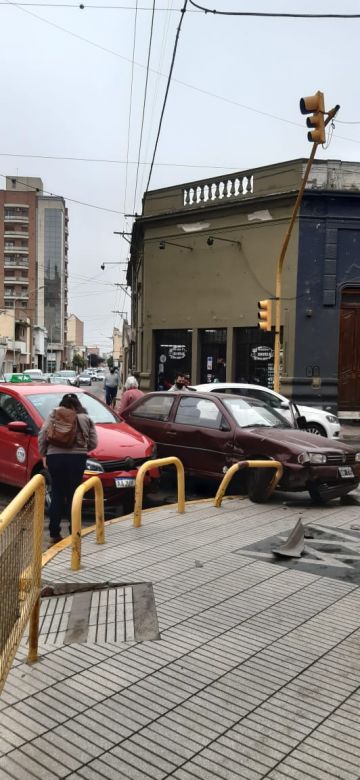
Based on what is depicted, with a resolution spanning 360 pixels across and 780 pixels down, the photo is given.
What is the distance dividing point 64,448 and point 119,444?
5.75ft

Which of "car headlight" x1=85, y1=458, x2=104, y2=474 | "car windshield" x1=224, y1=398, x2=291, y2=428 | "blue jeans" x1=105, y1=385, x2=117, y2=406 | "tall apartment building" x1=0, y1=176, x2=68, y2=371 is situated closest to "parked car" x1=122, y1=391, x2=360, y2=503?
"car windshield" x1=224, y1=398, x2=291, y2=428

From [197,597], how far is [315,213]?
17543mm

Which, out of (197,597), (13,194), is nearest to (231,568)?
(197,597)

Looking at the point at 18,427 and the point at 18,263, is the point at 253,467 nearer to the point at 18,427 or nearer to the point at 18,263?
the point at 18,427

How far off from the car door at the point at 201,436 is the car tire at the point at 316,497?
1.17 m

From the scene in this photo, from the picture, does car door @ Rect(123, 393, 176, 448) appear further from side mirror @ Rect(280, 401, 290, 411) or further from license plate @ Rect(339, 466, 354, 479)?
side mirror @ Rect(280, 401, 290, 411)

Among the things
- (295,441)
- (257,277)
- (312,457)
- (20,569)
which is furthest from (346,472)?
(257,277)

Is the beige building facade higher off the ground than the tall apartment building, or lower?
lower

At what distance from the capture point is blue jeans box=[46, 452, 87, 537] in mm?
6508

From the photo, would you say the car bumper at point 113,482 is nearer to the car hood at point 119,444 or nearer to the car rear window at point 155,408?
the car hood at point 119,444

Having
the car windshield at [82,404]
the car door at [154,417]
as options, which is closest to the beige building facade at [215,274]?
the car door at [154,417]

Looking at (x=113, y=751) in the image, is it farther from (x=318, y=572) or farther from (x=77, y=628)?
(x=318, y=572)

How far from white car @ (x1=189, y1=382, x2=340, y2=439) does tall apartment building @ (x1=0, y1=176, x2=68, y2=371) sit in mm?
74687

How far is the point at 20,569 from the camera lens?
3.24 metres
